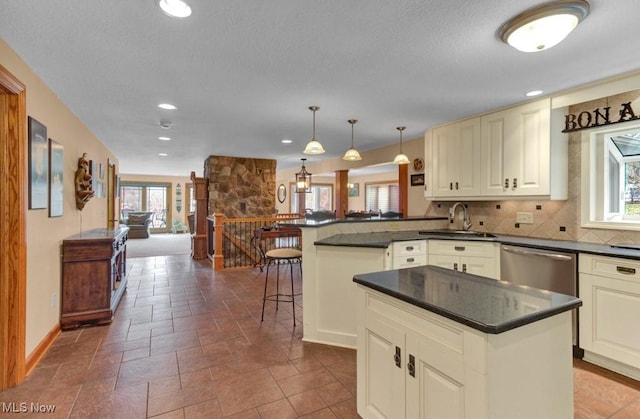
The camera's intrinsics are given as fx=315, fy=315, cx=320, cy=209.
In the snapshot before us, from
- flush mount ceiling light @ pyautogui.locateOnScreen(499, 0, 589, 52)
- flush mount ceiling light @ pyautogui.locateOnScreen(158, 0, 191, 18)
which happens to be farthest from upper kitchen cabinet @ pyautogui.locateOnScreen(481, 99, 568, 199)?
flush mount ceiling light @ pyautogui.locateOnScreen(158, 0, 191, 18)

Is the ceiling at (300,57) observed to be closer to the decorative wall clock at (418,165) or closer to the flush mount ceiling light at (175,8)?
the flush mount ceiling light at (175,8)

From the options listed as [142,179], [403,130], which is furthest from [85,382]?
[142,179]

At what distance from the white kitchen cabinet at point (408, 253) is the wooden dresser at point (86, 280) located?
2865 mm

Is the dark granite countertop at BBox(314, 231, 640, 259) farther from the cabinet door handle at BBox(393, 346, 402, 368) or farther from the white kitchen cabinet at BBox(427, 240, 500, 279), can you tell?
the cabinet door handle at BBox(393, 346, 402, 368)

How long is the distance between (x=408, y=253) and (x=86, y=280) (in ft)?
10.5

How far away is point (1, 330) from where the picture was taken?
2.07m

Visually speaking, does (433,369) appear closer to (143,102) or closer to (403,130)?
→ (143,102)

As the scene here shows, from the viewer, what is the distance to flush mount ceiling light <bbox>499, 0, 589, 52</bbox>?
5.39 feet

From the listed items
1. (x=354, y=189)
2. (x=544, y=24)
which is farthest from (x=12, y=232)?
(x=354, y=189)

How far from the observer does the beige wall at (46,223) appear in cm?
234

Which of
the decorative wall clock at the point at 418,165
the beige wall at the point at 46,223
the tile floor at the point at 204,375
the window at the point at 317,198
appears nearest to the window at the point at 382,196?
the window at the point at 317,198

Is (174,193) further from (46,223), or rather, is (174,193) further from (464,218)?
(464,218)

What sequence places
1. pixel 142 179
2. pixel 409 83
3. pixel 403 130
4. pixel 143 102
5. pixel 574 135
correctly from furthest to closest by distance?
pixel 142 179
pixel 403 130
pixel 143 102
pixel 574 135
pixel 409 83

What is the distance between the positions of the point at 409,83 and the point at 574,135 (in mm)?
1726
